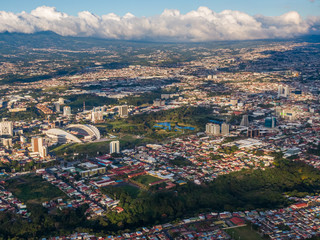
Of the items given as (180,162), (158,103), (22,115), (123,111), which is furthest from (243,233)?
(158,103)

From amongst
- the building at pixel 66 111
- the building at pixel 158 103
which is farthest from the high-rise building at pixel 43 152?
the building at pixel 158 103

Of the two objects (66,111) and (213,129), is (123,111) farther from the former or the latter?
(213,129)

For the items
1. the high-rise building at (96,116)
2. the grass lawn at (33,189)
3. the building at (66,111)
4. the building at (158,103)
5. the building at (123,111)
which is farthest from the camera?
the building at (158,103)

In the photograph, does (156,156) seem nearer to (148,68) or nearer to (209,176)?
(209,176)

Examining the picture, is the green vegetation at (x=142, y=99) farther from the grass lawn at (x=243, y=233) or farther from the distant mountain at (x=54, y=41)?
the distant mountain at (x=54, y=41)

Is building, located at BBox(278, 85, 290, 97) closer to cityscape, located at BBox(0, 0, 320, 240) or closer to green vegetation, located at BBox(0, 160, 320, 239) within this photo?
cityscape, located at BBox(0, 0, 320, 240)

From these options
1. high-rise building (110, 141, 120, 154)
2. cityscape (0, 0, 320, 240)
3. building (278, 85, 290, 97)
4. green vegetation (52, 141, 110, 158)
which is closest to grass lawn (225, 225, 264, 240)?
cityscape (0, 0, 320, 240)
